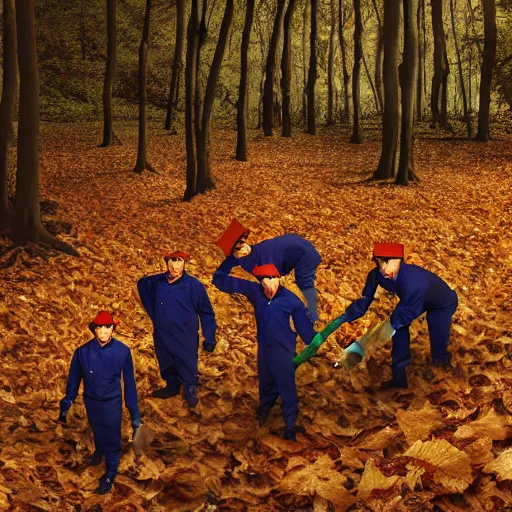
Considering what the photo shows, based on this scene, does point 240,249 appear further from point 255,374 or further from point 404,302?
point 255,374

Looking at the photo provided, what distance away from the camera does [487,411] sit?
6.47m

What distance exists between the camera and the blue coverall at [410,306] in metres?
6.54

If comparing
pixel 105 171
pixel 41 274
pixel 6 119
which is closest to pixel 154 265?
pixel 41 274

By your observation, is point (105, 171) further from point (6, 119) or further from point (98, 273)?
point (98, 273)

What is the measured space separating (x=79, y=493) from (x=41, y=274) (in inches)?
190

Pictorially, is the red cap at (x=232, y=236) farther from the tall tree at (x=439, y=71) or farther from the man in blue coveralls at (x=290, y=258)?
the tall tree at (x=439, y=71)

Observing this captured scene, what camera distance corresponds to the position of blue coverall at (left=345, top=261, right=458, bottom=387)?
6.54 meters

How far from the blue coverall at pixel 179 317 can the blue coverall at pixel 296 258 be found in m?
1.39

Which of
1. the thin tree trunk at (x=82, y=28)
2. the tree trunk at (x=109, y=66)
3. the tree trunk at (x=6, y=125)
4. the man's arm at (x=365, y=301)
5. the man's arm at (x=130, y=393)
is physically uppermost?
the thin tree trunk at (x=82, y=28)

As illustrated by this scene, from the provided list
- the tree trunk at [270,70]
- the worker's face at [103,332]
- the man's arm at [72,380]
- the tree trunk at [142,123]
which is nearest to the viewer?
the worker's face at [103,332]

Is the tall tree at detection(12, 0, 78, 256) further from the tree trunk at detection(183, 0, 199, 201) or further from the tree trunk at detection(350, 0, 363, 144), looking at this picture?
the tree trunk at detection(350, 0, 363, 144)

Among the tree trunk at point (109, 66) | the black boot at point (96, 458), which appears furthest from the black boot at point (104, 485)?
the tree trunk at point (109, 66)

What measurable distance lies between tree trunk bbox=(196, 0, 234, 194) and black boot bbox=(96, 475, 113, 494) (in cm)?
1058

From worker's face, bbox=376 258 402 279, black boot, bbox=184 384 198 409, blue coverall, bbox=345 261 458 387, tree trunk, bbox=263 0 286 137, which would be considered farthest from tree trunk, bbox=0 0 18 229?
tree trunk, bbox=263 0 286 137
